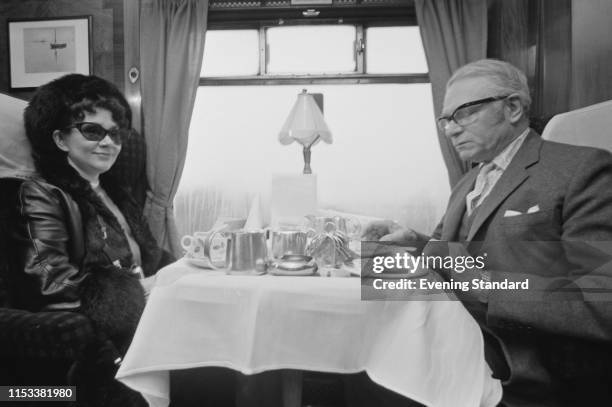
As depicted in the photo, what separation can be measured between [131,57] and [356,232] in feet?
6.92

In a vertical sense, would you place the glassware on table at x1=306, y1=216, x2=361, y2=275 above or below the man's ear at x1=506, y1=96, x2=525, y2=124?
below

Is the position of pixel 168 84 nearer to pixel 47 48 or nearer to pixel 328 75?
pixel 47 48

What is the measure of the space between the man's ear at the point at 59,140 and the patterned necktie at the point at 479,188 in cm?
132

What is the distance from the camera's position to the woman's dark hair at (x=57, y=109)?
47.0 inches

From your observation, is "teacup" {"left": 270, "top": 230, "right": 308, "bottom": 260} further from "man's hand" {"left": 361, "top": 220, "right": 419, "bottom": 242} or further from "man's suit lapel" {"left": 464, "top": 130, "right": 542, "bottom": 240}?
"man's suit lapel" {"left": 464, "top": 130, "right": 542, "bottom": 240}

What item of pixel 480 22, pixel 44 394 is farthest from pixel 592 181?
pixel 480 22

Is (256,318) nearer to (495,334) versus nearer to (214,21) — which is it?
(495,334)

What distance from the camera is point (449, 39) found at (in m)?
2.49

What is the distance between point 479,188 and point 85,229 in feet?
3.99

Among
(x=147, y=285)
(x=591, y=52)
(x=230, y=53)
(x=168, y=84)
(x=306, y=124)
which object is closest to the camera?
(x=147, y=285)

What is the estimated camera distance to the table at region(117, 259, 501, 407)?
731 mm

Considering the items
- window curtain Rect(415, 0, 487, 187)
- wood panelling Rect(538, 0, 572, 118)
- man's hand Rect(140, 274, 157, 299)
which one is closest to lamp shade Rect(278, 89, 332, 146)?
window curtain Rect(415, 0, 487, 187)

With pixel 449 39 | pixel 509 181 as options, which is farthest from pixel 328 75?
pixel 509 181

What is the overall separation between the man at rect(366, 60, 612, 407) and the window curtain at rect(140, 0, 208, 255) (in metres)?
1.77
